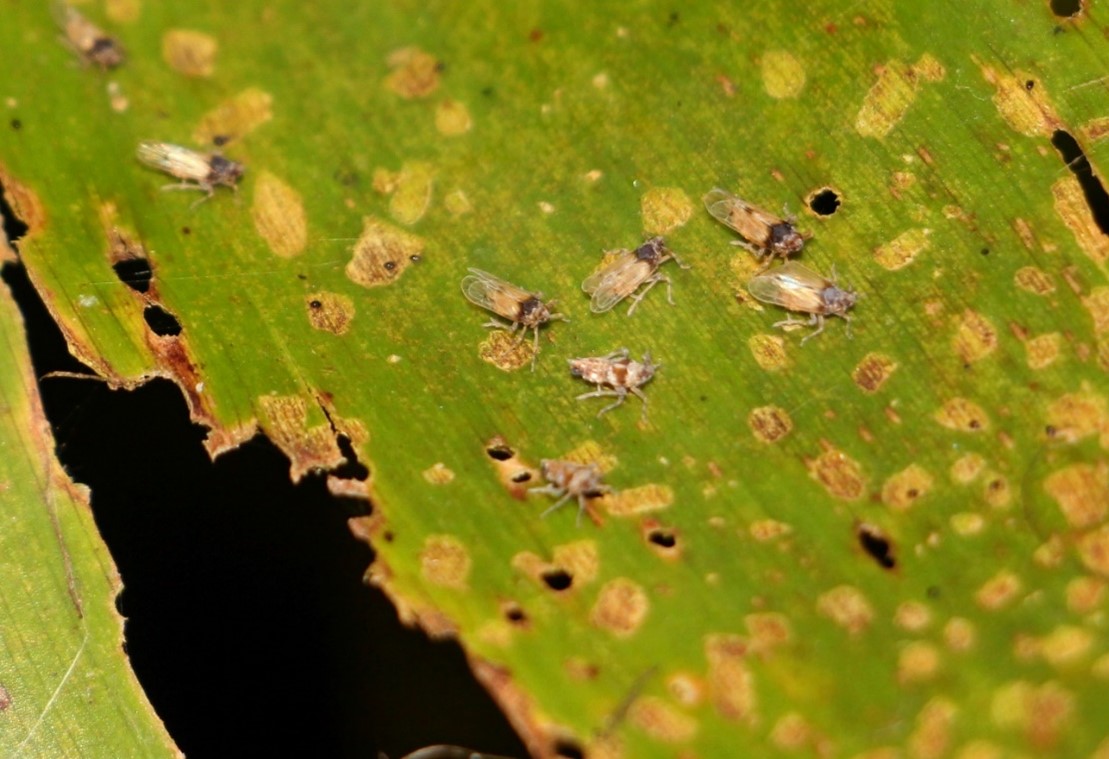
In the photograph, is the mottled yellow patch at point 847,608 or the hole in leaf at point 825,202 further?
the hole in leaf at point 825,202

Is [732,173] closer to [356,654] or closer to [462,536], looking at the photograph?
[462,536]

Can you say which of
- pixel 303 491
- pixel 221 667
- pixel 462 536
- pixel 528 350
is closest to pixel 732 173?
pixel 528 350

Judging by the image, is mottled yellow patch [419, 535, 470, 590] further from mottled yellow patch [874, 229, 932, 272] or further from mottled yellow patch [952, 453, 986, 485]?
mottled yellow patch [874, 229, 932, 272]

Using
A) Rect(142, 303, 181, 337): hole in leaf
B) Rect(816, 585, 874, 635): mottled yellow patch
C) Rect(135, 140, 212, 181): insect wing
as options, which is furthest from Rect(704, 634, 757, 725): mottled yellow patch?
Rect(135, 140, 212, 181): insect wing

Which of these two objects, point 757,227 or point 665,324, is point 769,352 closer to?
point 665,324

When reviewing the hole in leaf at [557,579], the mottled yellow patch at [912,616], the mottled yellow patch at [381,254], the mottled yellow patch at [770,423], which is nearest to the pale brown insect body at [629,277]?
the mottled yellow patch at [770,423]

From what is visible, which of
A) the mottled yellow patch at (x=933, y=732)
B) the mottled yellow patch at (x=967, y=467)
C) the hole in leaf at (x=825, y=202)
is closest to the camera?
the mottled yellow patch at (x=933, y=732)

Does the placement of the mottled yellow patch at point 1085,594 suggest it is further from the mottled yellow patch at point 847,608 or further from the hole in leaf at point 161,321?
the hole in leaf at point 161,321
